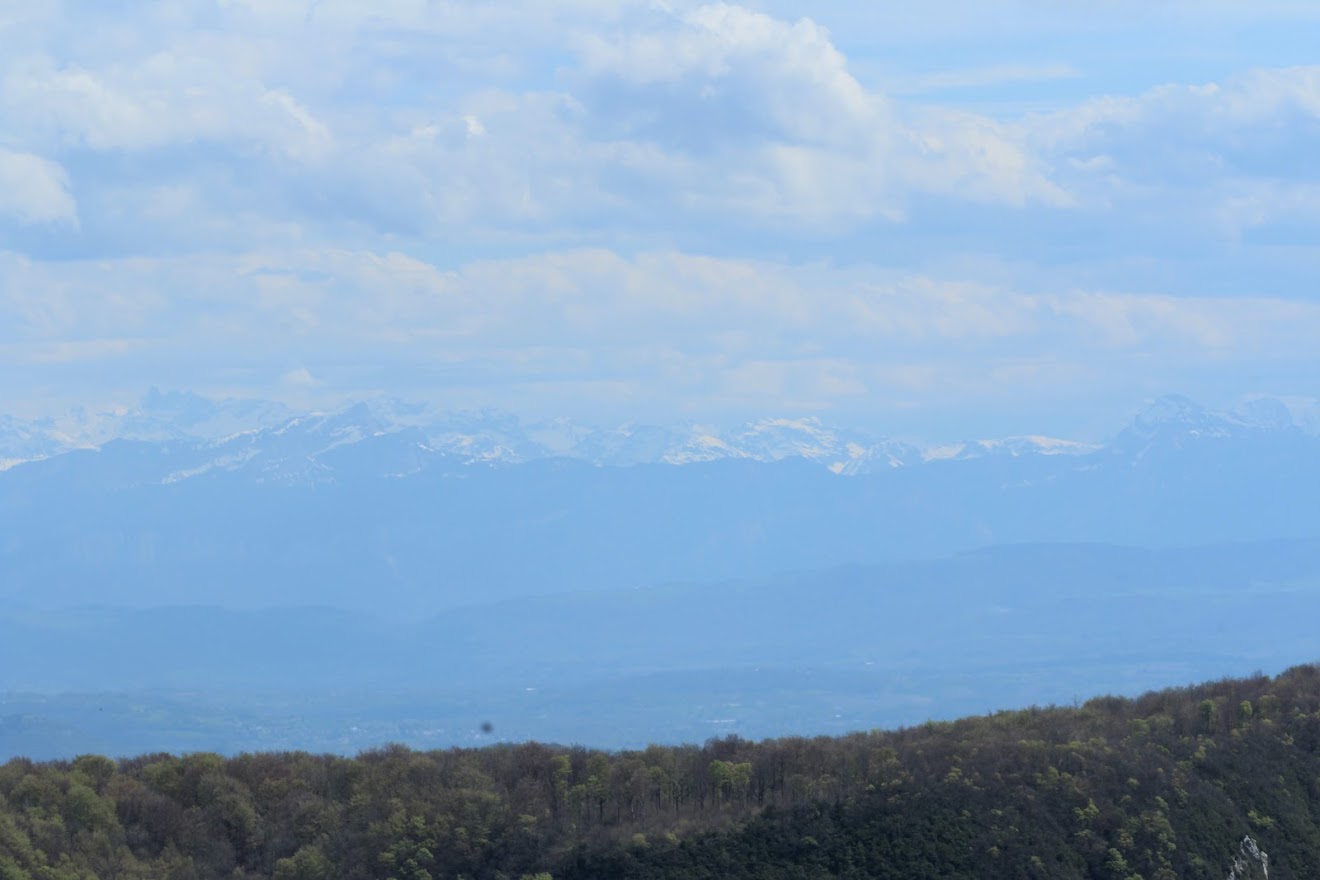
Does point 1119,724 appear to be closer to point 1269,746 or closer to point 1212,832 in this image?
point 1269,746

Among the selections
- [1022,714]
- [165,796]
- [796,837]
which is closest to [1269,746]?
[1022,714]

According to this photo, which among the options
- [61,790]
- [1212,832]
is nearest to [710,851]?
[1212,832]

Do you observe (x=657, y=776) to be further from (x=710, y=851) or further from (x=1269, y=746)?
(x=1269, y=746)

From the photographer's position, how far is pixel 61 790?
35562 millimetres

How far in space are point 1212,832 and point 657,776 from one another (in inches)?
465

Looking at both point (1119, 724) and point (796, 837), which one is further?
point (1119, 724)

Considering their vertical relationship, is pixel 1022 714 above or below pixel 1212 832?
above

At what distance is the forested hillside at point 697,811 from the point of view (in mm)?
32938

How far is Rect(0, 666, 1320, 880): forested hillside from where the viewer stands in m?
32.9

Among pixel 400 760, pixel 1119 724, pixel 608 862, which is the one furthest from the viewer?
pixel 1119 724

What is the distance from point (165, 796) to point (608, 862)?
1022 cm

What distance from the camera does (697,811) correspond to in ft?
117

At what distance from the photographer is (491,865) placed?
1300 inches

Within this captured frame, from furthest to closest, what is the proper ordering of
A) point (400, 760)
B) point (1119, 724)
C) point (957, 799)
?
point (1119, 724) → point (400, 760) → point (957, 799)
